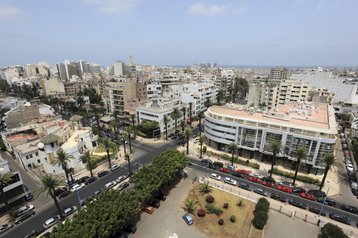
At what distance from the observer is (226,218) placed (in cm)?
5034

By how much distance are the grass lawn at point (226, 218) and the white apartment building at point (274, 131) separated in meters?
25.4

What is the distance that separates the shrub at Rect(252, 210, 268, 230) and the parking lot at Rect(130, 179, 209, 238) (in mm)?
12155

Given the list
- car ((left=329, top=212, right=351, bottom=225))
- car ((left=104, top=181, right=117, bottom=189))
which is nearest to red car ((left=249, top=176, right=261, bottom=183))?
car ((left=329, top=212, right=351, bottom=225))

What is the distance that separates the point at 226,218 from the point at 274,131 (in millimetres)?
35509

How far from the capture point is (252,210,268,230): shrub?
46.3 m

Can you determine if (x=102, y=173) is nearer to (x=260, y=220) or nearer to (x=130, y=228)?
(x=130, y=228)

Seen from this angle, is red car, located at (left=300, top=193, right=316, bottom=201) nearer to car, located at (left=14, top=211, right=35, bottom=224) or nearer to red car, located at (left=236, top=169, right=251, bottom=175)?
red car, located at (left=236, top=169, right=251, bottom=175)

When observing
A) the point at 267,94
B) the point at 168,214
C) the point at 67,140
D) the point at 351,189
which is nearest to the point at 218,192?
the point at 168,214

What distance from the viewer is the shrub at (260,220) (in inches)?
1825

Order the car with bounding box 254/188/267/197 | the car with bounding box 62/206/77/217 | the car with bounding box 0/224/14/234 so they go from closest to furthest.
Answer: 1. the car with bounding box 0/224/14/234
2. the car with bounding box 62/206/77/217
3. the car with bounding box 254/188/267/197

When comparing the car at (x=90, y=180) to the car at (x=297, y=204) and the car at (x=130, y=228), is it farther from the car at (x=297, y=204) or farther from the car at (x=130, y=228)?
the car at (x=297, y=204)

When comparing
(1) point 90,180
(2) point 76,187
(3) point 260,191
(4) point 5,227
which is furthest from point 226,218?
(4) point 5,227

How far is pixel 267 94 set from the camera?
136 metres

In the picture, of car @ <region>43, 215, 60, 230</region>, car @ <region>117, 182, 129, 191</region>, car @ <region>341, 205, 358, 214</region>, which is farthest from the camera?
car @ <region>117, 182, 129, 191</region>
